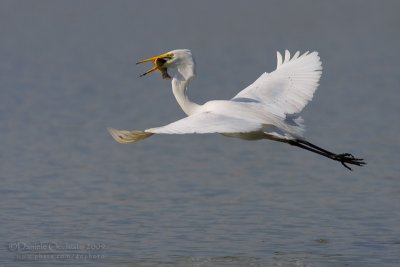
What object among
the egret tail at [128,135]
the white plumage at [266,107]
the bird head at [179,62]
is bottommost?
the egret tail at [128,135]

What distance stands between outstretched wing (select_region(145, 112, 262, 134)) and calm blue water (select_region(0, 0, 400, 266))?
1192mm

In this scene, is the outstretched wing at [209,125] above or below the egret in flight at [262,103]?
below

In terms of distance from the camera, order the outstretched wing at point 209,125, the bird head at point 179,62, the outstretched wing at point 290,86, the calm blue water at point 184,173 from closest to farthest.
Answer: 1. the outstretched wing at point 209,125
2. the calm blue water at point 184,173
3. the bird head at point 179,62
4. the outstretched wing at point 290,86

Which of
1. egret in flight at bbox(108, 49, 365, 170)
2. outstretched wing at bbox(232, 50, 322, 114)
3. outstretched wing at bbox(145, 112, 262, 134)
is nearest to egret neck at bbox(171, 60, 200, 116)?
egret in flight at bbox(108, 49, 365, 170)

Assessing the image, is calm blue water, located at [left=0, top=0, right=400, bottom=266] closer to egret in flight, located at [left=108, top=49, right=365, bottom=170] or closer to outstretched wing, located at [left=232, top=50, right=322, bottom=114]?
egret in flight, located at [left=108, top=49, right=365, bottom=170]

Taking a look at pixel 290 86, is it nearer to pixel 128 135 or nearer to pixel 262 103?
pixel 262 103

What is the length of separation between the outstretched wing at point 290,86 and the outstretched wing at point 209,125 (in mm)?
1178

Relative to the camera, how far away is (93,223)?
10172mm

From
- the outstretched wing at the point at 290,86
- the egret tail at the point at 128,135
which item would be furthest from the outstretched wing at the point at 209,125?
the outstretched wing at the point at 290,86

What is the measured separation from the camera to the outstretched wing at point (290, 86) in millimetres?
10297

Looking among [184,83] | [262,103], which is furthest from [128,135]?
[262,103]

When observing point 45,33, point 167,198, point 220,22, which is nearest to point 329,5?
point 220,22

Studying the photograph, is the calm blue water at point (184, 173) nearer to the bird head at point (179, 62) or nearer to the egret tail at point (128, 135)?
the egret tail at point (128, 135)

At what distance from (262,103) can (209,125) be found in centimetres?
178
